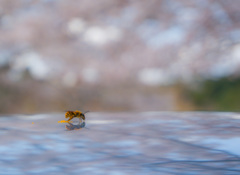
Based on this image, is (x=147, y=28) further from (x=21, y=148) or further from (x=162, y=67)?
(x=21, y=148)

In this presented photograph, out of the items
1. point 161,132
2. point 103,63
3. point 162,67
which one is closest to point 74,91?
point 103,63

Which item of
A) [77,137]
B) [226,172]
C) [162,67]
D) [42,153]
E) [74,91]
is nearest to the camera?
[226,172]

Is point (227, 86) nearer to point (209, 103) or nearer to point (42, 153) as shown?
point (209, 103)

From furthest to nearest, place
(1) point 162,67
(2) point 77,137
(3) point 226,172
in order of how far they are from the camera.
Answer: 1. (1) point 162,67
2. (2) point 77,137
3. (3) point 226,172

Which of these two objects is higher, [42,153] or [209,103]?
[209,103]

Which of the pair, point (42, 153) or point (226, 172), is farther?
point (42, 153)

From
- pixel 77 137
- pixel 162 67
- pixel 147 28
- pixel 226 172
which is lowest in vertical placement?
pixel 226 172
